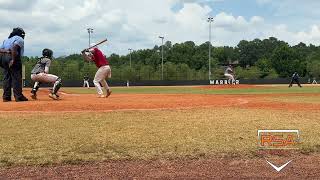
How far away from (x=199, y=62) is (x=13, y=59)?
398ft

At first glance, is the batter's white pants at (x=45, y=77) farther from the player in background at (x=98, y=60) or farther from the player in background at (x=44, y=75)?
the player in background at (x=98, y=60)

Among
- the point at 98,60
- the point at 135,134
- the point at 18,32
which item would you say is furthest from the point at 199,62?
the point at 135,134

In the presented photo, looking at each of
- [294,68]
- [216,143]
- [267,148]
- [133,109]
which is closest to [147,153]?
[216,143]

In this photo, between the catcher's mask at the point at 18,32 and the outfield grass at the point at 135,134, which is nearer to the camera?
the outfield grass at the point at 135,134

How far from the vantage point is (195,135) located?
9.98 m

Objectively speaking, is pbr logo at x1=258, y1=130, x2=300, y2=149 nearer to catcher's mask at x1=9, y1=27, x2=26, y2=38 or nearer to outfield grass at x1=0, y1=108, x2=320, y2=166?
outfield grass at x1=0, y1=108, x2=320, y2=166

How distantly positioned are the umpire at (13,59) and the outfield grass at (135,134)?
126 inches

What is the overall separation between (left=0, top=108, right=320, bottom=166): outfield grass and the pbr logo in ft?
0.54

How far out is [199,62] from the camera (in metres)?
135

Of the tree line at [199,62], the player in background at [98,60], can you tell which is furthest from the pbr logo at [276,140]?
the tree line at [199,62]

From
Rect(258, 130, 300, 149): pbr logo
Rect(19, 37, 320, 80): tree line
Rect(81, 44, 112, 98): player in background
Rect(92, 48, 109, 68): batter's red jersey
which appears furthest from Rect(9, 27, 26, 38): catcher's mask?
Rect(19, 37, 320, 80): tree line

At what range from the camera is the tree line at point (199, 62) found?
93762 millimetres

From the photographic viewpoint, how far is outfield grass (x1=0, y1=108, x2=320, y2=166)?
848cm

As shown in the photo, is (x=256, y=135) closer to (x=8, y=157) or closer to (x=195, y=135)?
(x=195, y=135)
